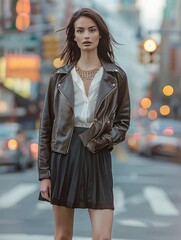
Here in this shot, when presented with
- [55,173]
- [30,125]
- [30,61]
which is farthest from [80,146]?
[30,125]

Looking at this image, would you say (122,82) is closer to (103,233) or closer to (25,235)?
(103,233)

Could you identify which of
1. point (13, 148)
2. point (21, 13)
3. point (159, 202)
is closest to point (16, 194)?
point (159, 202)

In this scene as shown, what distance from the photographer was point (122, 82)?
13.3 feet

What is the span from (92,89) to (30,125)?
2800 inches

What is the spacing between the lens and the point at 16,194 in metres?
13.4

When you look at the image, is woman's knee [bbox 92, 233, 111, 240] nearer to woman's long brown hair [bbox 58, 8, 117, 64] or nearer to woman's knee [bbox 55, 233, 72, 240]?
woman's knee [bbox 55, 233, 72, 240]

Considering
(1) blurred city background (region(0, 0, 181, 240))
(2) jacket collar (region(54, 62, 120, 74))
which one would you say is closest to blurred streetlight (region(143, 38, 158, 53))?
(1) blurred city background (region(0, 0, 181, 240))

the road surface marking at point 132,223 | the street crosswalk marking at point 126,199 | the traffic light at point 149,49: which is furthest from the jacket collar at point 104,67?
the traffic light at point 149,49

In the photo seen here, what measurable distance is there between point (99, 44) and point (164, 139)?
2318 centimetres

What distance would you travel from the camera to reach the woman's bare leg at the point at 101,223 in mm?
3859

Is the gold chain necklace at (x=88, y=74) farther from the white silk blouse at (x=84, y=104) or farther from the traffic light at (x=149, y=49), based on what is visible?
the traffic light at (x=149, y=49)

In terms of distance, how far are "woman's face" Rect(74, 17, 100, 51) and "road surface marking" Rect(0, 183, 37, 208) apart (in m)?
7.57

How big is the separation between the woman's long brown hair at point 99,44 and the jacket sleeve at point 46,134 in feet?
0.78

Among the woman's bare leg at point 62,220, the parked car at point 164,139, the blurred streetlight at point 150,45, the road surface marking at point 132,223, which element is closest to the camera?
the woman's bare leg at point 62,220
